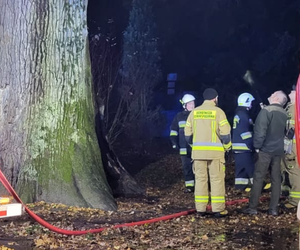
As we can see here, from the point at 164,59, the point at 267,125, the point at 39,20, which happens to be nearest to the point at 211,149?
the point at 267,125

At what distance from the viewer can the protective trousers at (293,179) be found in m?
8.23

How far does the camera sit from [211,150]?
24.2 ft

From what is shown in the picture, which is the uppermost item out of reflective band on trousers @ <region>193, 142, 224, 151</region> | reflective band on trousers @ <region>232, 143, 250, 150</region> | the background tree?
the background tree

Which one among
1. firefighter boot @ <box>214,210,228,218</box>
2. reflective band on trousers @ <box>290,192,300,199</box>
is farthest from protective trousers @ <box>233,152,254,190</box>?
firefighter boot @ <box>214,210,228,218</box>

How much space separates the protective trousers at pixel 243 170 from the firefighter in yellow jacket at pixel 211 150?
2833 mm

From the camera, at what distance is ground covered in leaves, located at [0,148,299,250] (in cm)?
578

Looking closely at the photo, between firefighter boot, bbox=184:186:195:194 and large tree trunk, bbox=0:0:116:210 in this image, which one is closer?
large tree trunk, bbox=0:0:116:210

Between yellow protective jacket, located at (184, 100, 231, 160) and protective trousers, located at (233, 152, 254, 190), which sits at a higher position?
yellow protective jacket, located at (184, 100, 231, 160)

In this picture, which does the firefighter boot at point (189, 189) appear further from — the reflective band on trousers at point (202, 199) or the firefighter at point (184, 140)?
the reflective band on trousers at point (202, 199)

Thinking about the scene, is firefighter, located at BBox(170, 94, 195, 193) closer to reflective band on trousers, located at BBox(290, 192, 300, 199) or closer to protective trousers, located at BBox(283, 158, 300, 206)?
protective trousers, located at BBox(283, 158, 300, 206)

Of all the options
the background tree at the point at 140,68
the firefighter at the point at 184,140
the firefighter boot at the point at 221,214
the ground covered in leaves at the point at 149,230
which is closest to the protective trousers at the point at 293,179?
the ground covered in leaves at the point at 149,230

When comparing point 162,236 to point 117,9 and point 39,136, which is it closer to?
point 39,136

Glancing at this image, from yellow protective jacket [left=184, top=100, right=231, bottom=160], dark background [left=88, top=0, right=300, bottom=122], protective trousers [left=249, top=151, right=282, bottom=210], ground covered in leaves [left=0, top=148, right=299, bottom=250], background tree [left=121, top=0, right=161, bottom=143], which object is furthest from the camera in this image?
background tree [left=121, top=0, right=161, bottom=143]

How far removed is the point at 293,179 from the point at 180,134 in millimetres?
2881
